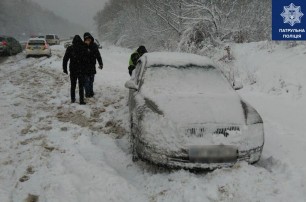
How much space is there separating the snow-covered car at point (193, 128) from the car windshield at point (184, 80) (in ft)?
0.11

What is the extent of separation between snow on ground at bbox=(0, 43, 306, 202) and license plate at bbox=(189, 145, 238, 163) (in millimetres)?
171

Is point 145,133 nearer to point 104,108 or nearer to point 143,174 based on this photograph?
point 143,174

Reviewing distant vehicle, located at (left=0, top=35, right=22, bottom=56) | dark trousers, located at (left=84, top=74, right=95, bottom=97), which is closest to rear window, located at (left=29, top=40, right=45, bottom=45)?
distant vehicle, located at (left=0, top=35, right=22, bottom=56)

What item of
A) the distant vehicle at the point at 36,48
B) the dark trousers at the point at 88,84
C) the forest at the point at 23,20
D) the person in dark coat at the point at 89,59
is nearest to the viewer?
Answer: the person in dark coat at the point at 89,59

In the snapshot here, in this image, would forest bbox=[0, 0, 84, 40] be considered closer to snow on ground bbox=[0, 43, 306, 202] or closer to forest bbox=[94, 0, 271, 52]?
forest bbox=[94, 0, 271, 52]

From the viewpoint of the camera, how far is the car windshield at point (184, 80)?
6.16m

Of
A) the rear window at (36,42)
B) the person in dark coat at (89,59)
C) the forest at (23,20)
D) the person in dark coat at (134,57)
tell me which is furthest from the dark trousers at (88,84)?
the forest at (23,20)

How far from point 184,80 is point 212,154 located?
1.87 meters

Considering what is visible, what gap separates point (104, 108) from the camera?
→ 9.36 metres

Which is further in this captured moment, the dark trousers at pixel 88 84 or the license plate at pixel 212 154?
the dark trousers at pixel 88 84

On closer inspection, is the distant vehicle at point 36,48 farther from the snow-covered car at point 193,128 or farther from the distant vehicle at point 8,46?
the snow-covered car at point 193,128

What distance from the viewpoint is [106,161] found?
573 cm

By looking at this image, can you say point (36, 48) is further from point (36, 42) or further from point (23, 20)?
point (23, 20)

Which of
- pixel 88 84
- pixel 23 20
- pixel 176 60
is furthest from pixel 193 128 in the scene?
pixel 23 20
